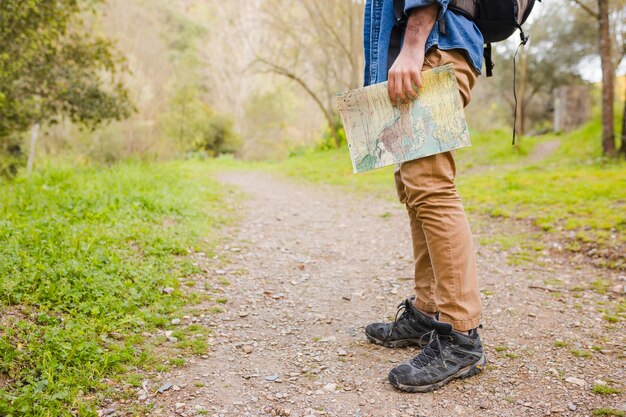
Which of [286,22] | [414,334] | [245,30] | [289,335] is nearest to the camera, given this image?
[414,334]

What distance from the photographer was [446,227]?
1921 millimetres

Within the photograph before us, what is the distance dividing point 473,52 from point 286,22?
12.7 meters

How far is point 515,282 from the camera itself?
3238 millimetres

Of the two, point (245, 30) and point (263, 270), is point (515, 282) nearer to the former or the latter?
point (263, 270)

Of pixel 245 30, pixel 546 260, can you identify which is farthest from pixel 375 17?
pixel 245 30

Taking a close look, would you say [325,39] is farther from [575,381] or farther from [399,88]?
[575,381]

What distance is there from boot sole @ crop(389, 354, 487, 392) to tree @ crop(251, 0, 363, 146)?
37.3 feet

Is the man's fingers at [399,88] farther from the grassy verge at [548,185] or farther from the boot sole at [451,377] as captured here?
the grassy verge at [548,185]

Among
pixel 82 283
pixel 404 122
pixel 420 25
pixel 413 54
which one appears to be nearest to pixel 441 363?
pixel 404 122

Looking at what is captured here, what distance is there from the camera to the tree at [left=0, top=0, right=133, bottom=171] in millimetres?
5762

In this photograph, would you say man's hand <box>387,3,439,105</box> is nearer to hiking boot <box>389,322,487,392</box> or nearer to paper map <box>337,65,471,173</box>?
paper map <box>337,65,471,173</box>

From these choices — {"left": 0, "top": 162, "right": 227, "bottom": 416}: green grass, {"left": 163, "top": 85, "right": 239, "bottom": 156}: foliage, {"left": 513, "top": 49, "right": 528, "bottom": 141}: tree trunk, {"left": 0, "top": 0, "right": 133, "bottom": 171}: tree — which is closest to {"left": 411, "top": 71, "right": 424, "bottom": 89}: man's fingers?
{"left": 0, "top": 162, "right": 227, "bottom": 416}: green grass

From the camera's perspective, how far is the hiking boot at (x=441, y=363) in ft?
6.13

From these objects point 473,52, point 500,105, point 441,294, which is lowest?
point 441,294
